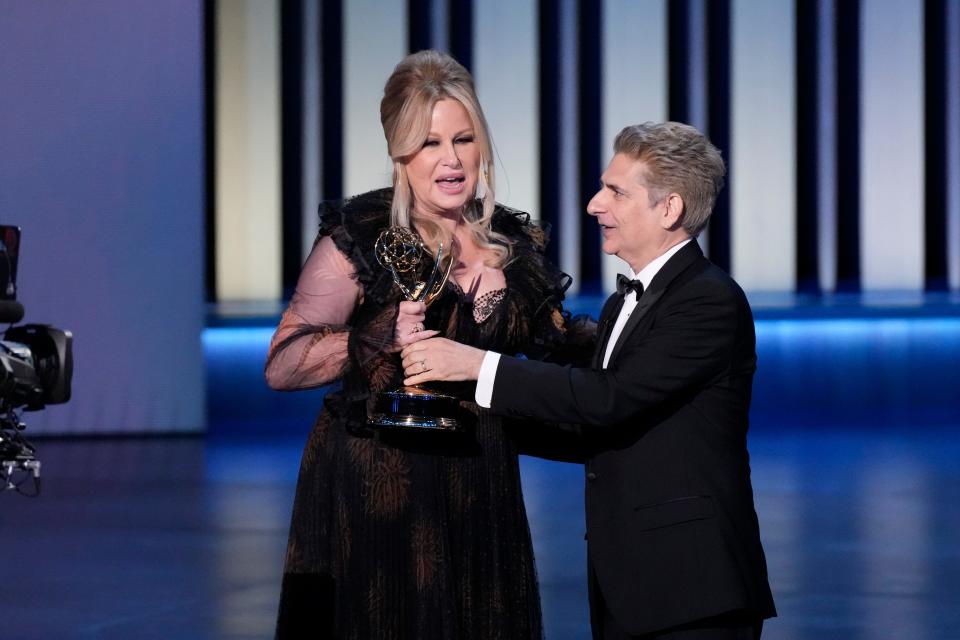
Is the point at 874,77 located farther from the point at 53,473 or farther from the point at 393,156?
the point at 393,156

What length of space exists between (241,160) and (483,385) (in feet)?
23.8

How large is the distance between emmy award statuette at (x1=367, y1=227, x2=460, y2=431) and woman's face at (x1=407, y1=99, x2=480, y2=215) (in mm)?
Answer: 90

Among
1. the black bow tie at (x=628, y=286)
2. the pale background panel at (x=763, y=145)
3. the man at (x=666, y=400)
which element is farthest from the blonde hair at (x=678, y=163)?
the pale background panel at (x=763, y=145)

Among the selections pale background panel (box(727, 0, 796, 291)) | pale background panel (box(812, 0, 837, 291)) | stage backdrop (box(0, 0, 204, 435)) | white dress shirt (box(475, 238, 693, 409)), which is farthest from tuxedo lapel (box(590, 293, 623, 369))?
pale background panel (box(812, 0, 837, 291))

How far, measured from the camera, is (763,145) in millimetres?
9734

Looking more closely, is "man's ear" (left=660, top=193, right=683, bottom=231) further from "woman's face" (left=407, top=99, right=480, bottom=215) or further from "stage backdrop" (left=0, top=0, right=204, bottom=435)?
"stage backdrop" (left=0, top=0, right=204, bottom=435)

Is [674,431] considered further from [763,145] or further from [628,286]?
[763,145]

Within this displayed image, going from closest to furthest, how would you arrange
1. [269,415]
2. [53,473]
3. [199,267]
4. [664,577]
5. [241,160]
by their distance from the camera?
[664,577], [53,473], [199,267], [269,415], [241,160]

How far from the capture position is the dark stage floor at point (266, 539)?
13.7 ft

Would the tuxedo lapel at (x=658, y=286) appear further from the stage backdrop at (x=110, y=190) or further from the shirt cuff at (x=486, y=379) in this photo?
the stage backdrop at (x=110, y=190)

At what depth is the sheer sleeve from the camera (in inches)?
94.5

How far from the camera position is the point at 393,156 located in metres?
2.50

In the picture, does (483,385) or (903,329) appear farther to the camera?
(903,329)

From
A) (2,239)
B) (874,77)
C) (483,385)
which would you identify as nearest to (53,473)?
(2,239)
